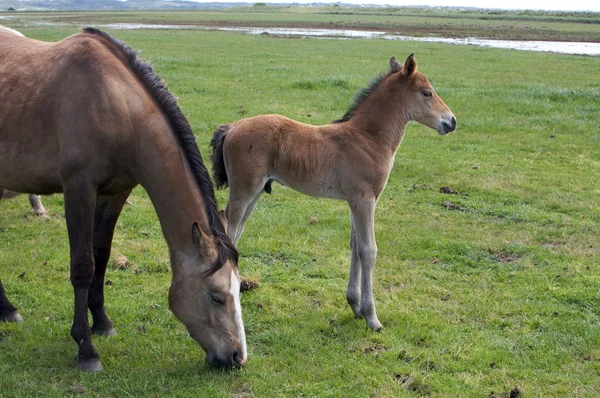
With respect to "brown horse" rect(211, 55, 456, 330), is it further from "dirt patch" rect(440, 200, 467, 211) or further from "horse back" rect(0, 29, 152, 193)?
"dirt patch" rect(440, 200, 467, 211)

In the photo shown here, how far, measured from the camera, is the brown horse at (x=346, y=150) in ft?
18.4

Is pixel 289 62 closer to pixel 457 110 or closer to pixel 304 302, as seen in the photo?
pixel 457 110

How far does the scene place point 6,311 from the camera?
5.48 meters

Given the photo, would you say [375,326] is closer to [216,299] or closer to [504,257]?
[216,299]

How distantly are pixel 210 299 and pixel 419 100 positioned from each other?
109 inches

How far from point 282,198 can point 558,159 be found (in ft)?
17.4

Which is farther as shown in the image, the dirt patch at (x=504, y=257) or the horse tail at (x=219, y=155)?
the dirt patch at (x=504, y=257)

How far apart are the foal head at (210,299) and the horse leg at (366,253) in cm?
138

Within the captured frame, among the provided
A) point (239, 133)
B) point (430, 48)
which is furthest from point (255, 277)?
point (430, 48)

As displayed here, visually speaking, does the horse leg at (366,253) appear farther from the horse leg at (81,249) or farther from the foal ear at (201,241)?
the horse leg at (81,249)

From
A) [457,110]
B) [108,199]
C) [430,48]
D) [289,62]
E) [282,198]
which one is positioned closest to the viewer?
[108,199]

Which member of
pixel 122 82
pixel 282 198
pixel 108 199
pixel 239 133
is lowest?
pixel 282 198

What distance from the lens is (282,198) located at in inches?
357

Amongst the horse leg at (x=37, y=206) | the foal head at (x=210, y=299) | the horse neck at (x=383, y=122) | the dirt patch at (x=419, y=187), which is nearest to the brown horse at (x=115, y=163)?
the foal head at (x=210, y=299)
